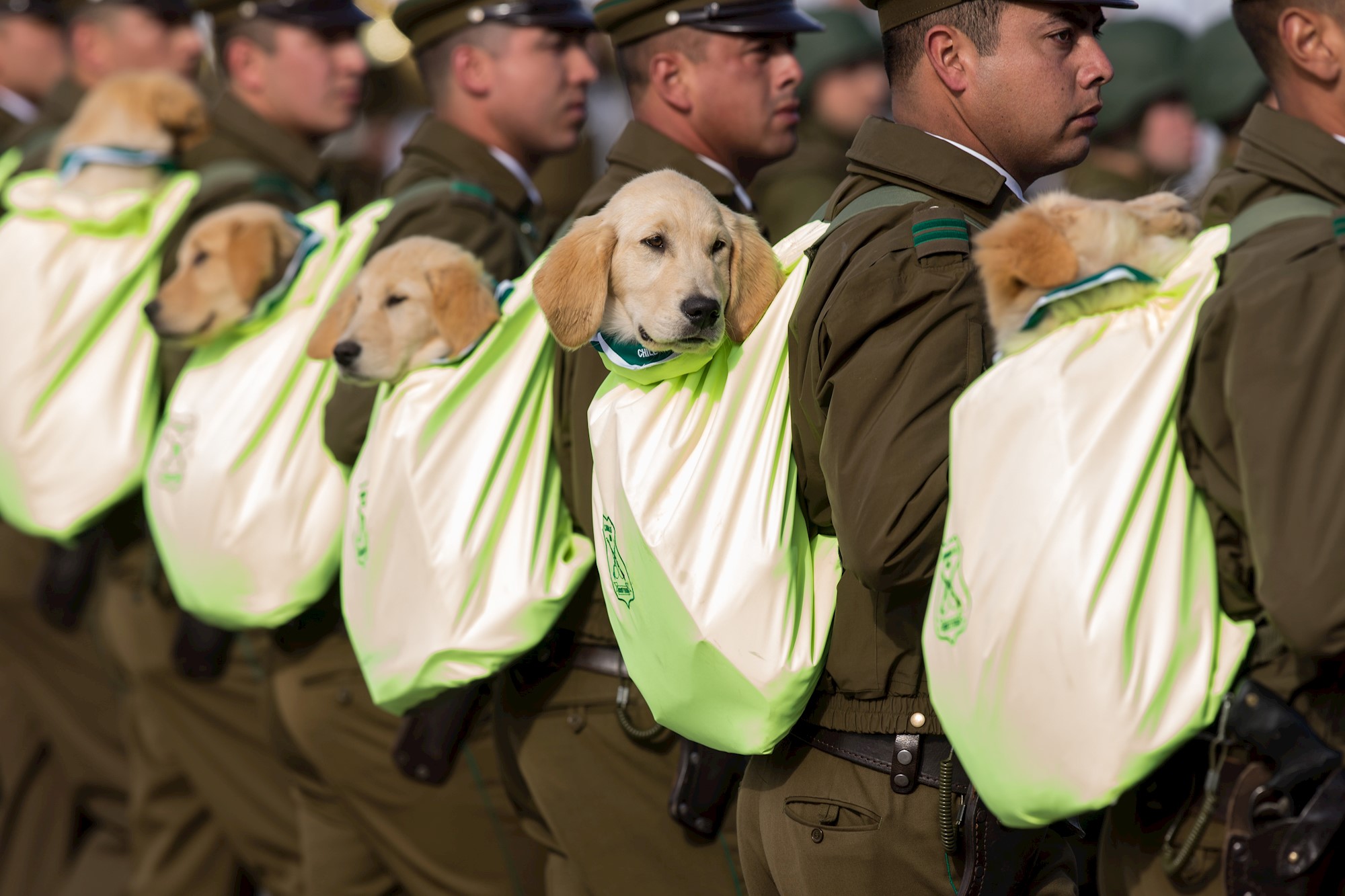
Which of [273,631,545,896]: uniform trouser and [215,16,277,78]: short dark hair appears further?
[215,16,277,78]: short dark hair

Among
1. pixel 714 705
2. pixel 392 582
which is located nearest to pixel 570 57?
pixel 392 582

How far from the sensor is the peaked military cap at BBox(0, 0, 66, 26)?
8297 mm

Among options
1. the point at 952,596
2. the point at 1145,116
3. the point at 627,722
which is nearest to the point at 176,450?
the point at 627,722

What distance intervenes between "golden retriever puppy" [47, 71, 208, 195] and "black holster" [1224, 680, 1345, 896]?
169 inches

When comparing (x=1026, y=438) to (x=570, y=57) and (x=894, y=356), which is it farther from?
(x=570, y=57)

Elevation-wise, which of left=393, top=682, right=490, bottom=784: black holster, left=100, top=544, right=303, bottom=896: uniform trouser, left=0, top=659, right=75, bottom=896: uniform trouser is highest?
left=393, top=682, right=490, bottom=784: black holster

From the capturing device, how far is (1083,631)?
235 cm

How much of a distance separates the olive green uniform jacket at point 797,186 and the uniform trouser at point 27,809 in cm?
372

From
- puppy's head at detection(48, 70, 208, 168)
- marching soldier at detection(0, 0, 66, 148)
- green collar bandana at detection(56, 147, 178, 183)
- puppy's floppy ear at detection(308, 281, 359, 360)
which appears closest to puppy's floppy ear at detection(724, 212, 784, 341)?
puppy's floppy ear at detection(308, 281, 359, 360)

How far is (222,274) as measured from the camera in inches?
182

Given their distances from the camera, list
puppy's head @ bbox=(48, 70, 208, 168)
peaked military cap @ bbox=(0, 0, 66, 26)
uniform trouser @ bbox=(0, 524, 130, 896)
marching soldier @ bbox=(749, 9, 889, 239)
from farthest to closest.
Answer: peaked military cap @ bbox=(0, 0, 66, 26), marching soldier @ bbox=(749, 9, 889, 239), uniform trouser @ bbox=(0, 524, 130, 896), puppy's head @ bbox=(48, 70, 208, 168)

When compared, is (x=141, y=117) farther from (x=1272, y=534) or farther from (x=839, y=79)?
(x=1272, y=534)

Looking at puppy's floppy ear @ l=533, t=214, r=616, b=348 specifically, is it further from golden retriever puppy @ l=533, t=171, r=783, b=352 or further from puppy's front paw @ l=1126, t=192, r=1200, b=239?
puppy's front paw @ l=1126, t=192, r=1200, b=239

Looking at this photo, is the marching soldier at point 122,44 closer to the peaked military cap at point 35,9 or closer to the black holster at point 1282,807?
the peaked military cap at point 35,9
